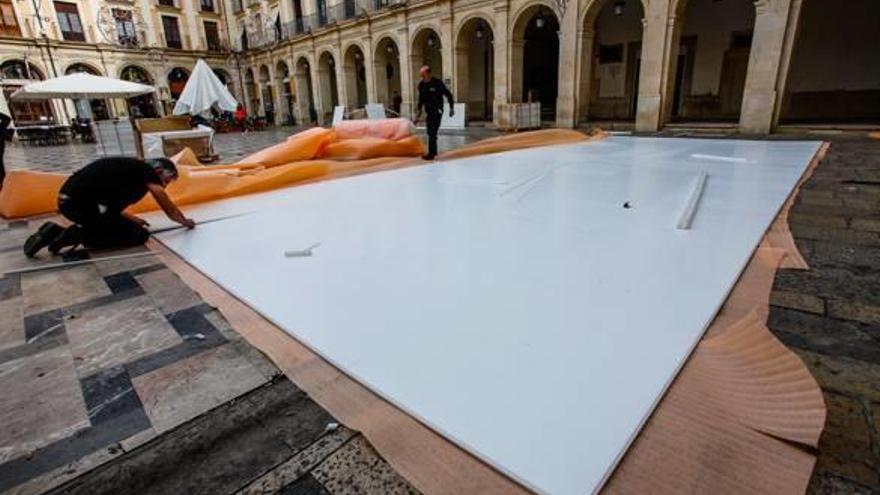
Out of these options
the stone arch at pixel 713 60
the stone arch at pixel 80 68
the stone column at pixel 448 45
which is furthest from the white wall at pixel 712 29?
the stone arch at pixel 80 68

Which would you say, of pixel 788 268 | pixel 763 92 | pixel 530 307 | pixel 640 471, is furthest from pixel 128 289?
pixel 763 92

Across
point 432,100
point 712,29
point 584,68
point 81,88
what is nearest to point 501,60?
point 584,68

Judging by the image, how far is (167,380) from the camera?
5.24 ft

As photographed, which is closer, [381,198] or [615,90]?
[381,198]

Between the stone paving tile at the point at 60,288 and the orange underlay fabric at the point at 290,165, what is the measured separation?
1638mm

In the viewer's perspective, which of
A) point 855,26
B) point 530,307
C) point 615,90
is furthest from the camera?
point 615,90

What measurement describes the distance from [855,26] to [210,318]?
14.6 metres

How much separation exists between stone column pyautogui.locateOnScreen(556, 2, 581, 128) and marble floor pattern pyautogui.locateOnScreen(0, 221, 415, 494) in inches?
Result: 469

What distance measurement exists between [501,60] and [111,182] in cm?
1241

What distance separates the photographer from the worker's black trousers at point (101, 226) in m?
3.01

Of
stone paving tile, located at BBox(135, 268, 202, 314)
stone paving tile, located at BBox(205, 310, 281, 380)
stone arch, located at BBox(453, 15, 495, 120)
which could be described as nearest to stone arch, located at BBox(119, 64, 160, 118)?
stone arch, located at BBox(453, 15, 495, 120)

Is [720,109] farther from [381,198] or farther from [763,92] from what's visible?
[381,198]

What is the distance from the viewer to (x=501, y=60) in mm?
13609

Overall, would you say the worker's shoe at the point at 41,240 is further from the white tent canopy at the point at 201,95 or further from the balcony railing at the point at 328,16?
the balcony railing at the point at 328,16
